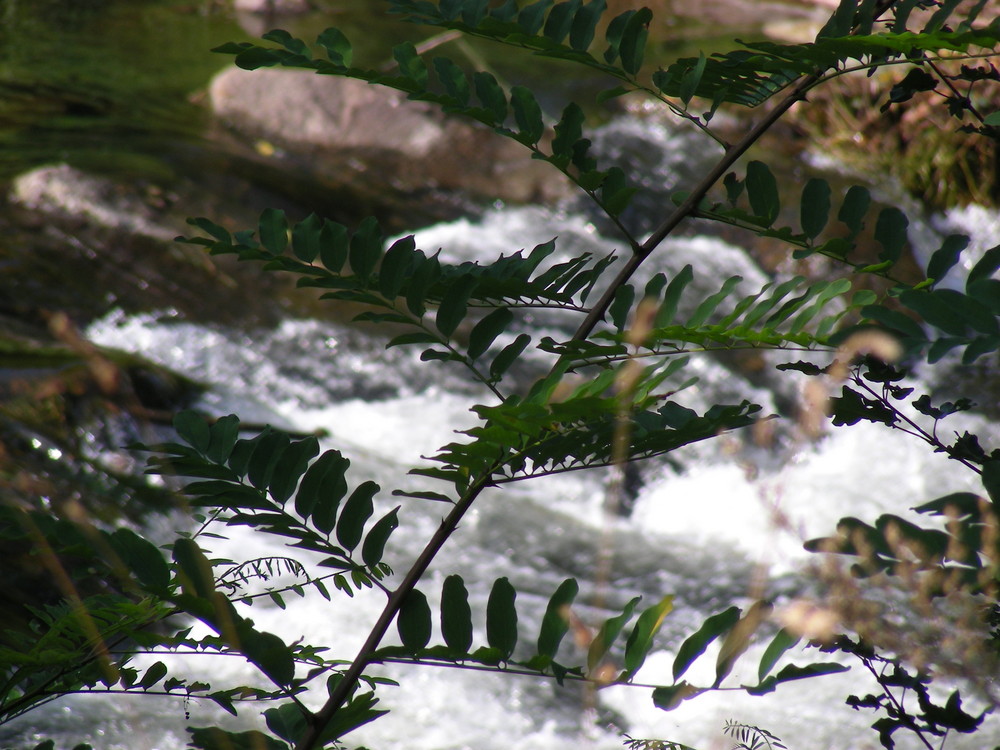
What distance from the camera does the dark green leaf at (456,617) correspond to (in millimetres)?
853

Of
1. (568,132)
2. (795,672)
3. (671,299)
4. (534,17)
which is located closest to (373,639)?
(795,672)

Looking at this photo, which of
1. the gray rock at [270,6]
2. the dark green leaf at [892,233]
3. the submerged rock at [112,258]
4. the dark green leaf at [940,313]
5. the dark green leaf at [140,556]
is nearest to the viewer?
the dark green leaf at [940,313]

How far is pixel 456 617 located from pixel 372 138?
21.6ft

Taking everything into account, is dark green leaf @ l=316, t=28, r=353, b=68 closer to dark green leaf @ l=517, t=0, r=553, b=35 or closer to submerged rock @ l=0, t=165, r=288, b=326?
dark green leaf @ l=517, t=0, r=553, b=35

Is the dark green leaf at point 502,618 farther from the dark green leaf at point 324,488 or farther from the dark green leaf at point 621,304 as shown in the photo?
the dark green leaf at point 621,304

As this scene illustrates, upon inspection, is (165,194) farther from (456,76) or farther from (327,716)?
(327,716)

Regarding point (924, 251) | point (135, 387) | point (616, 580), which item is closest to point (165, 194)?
point (135, 387)

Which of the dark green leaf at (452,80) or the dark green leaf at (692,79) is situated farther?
the dark green leaf at (452,80)

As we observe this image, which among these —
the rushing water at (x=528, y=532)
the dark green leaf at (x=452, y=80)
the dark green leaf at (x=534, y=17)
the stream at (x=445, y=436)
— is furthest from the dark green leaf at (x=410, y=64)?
the rushing water at (x=528, y=532)

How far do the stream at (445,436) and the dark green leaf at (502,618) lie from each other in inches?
42.2

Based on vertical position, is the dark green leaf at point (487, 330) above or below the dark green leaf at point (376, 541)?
above

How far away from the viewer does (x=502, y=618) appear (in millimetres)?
Result: 858

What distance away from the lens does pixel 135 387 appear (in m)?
3.66

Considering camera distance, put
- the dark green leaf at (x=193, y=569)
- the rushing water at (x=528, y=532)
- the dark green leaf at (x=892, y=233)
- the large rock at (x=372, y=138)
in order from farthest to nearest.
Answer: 1. the large rock at (x=372, y=138)
2. the rushing water at (x=528, y=532)
3. the dark green leaf at (x=892, y=233)
4. the dark green leaf at (x=193, y=569)
